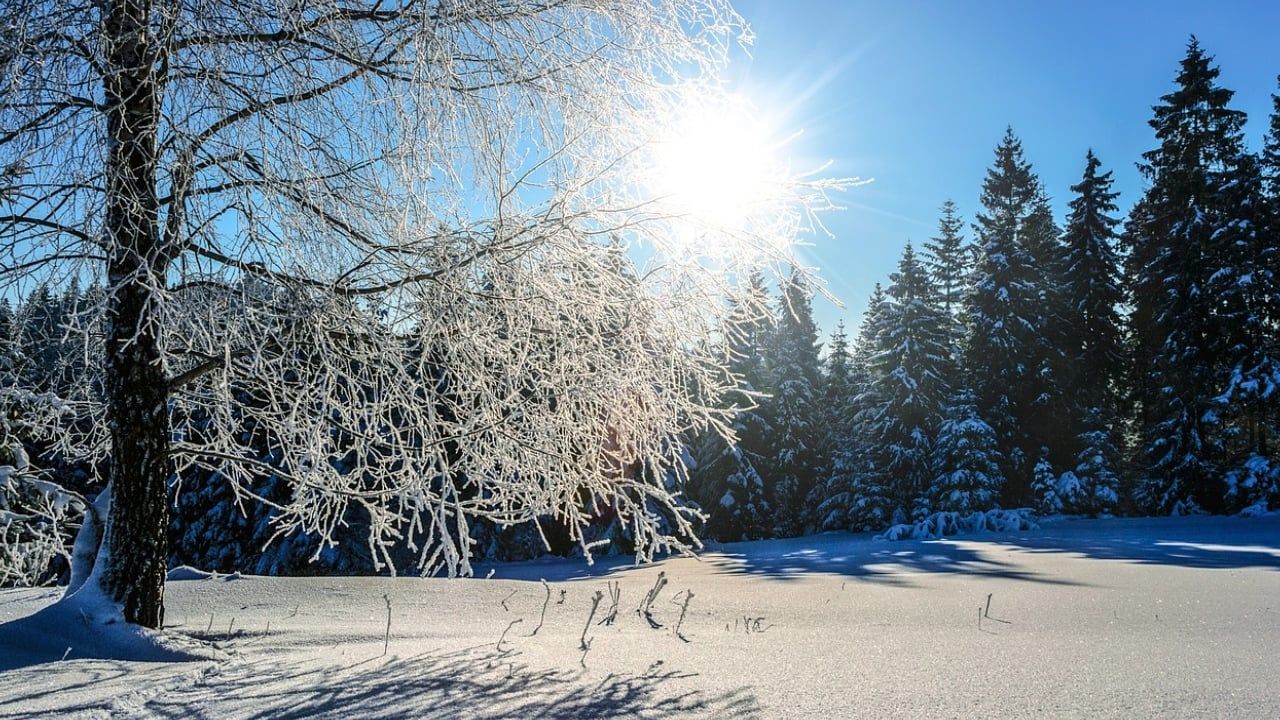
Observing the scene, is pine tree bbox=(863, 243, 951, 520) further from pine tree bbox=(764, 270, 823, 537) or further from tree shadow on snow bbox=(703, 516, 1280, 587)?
tree shadow on snow bbox=(703, 516, 1280, 587)

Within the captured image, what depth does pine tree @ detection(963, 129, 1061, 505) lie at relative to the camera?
22.1m

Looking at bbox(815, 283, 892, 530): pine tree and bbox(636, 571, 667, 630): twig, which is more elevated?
bbox(815, 283, 892, 530): pine tree

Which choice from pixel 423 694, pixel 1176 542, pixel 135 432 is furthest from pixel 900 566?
pixel 135 432

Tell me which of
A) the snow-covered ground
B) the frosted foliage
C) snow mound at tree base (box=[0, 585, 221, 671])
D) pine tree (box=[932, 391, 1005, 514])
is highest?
pine tree (box=[932, 391, 1005, 514])

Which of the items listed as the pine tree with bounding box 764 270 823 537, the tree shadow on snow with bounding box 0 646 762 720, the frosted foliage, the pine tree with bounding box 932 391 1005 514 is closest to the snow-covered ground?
the tree shadow on snow with bounding box 0 646 762 720

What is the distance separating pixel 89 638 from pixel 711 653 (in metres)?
2.52

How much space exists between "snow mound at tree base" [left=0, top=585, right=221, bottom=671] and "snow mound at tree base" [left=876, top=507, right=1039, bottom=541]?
16.2m

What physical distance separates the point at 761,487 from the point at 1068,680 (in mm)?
21953

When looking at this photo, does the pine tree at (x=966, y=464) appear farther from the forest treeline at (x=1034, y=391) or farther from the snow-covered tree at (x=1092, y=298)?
the snow-covered tree at (x=1092, y=298)

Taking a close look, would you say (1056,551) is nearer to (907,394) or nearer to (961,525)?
(961,525)

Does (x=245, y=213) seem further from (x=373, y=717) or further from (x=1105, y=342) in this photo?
(x=1105, y=342)

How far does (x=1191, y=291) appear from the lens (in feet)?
62.1

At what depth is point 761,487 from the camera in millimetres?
24031

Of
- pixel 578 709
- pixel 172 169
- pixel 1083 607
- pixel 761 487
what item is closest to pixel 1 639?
pixel 172 169
